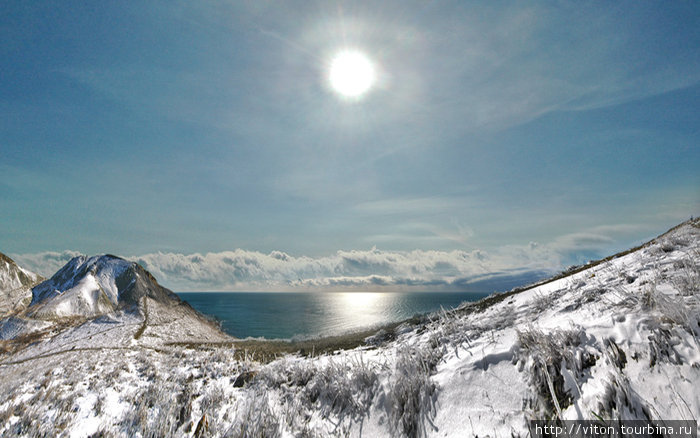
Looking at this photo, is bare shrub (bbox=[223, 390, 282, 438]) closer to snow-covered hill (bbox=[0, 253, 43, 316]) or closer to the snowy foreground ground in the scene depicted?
the snowy foreground ground

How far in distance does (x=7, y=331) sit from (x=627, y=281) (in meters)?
40.0

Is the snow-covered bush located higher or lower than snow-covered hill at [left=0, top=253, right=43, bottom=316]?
lower

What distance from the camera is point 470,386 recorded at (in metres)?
4.78

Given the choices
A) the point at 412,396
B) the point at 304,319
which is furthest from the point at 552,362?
the point at 304,319

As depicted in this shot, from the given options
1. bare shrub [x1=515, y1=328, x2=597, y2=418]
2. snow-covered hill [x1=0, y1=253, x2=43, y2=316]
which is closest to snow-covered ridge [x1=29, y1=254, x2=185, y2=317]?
snow-covered hill [x1=0, y1=253, x2=43, y2=316]

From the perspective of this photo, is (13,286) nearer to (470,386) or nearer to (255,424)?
(255,424)

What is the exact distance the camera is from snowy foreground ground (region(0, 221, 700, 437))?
3.48 metres

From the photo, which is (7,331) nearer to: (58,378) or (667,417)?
(58,378)

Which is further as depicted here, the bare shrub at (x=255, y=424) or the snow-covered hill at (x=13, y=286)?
the snow-covered hill at (x=13, y=286)

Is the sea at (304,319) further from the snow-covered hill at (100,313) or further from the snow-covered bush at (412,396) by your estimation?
the snow-covered hill at (100,313)

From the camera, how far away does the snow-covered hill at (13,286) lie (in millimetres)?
24484

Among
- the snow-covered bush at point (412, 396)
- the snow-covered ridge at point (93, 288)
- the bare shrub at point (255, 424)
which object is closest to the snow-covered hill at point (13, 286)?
the snow-covered ridge at point (93, 288)

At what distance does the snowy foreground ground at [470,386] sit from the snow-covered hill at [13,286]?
24.8m

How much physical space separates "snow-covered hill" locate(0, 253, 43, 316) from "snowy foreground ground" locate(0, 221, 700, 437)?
24767 millimetres
